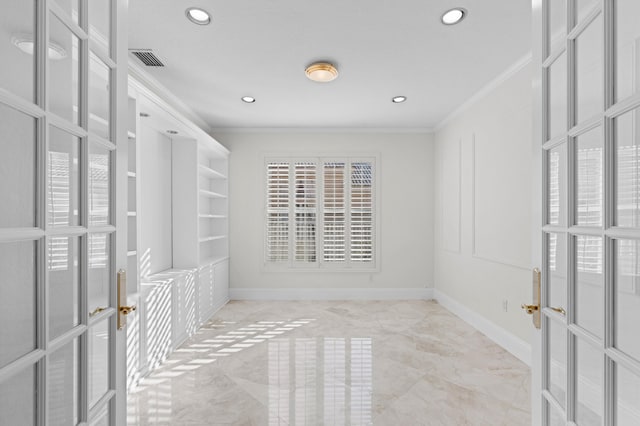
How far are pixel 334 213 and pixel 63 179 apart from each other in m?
4.36

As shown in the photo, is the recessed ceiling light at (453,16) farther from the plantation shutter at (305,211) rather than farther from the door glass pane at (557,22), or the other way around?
the plantation shutter at (305,211)

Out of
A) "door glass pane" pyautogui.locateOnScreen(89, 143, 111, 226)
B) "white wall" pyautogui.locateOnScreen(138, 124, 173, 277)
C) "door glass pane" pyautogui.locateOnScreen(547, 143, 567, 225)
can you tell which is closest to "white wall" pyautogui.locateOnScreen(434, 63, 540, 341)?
"door glass pane" pyautogui.locateOnScreen(547, 143, 567, 225)

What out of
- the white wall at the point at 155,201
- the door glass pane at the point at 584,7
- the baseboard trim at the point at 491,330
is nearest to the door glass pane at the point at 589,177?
the door glass pane at the point at 584,7

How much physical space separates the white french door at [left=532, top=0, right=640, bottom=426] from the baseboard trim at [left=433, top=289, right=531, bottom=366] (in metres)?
2.04

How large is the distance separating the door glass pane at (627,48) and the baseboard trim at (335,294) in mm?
4598

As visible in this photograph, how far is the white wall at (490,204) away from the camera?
300cm

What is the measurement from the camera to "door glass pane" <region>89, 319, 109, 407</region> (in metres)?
1.04

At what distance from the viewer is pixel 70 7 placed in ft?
3.10

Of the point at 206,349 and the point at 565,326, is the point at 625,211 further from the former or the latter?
the point at 206,349

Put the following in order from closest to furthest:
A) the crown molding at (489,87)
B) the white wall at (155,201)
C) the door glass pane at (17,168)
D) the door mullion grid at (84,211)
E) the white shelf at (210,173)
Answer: the door glass pane at (17,168)
the door mullion grid at (84,211)
the crown molding at (489,87)
the white wall at (155,201)
the white shelf at (210,173)

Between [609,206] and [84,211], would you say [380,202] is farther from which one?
[84,211]

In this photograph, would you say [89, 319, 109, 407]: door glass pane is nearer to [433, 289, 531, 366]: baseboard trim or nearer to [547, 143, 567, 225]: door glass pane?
[547, 143, 567, 225]: door glass pane

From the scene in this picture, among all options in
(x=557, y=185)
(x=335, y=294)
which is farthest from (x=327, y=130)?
(x=557, y=185)

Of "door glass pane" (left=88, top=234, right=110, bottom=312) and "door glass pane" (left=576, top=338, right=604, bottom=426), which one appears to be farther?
"door glass pane" (left=88, top=234, right=110, bottom=312)
